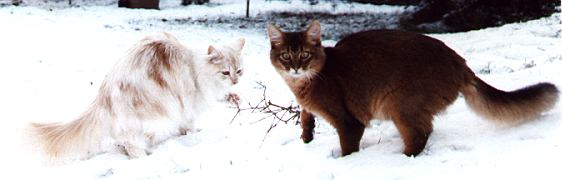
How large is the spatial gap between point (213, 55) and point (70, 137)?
60.3 inches

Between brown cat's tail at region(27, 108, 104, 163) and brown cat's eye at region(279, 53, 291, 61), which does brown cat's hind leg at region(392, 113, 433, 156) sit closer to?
brown cat's eye at region(279, 53, 291, 61)

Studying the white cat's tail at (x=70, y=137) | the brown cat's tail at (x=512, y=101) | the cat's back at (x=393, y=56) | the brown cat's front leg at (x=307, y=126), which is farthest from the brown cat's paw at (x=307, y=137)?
the white cat's tail at (x=70, y=137)

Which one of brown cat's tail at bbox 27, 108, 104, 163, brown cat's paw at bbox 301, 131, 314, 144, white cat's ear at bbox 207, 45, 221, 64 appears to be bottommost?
brown cat's tail at bbox 27, 108, 104, 163

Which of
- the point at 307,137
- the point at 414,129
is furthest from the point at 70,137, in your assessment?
the point at 414,129

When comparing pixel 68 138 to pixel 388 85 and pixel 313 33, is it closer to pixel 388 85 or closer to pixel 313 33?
pixel 313 33

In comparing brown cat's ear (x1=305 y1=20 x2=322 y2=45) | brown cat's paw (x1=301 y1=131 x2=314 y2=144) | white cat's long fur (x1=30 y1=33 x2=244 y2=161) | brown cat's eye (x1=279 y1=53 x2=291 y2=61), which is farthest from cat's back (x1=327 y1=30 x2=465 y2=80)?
white cat's long fur (x1=30 y1=33 x2=244 y2=161)

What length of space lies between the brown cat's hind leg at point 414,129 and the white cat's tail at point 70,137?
116 inches

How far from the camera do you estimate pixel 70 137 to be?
17.9ft

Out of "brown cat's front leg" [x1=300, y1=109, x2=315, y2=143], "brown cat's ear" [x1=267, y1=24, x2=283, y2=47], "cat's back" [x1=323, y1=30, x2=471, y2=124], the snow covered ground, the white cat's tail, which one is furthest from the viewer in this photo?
the white cat's tail

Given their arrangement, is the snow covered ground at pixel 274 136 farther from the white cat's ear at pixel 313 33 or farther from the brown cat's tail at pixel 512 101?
the white cat's ear at pixel 313 33

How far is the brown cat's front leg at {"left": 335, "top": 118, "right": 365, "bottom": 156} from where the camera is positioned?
4.23 meters

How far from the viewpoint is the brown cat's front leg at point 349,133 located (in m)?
4.23

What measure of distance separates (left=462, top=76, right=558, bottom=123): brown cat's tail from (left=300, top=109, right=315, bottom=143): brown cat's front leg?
4.12 feet

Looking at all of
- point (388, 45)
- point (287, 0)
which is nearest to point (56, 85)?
point (388, 45)
